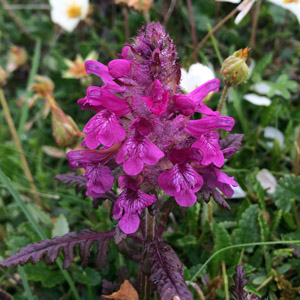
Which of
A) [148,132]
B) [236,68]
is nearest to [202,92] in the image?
[148,132]

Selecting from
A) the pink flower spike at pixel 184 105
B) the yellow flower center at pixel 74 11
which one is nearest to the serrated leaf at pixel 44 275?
the pink flower spike at pixel 184 105

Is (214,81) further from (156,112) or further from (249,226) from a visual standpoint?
(249,226)

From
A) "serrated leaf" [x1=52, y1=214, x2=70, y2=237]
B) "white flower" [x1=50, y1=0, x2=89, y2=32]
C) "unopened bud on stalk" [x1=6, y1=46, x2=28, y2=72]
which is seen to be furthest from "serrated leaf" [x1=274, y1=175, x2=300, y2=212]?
"unopened bud on stalk" [x1=6, y1=46, x2=28, y2=72]

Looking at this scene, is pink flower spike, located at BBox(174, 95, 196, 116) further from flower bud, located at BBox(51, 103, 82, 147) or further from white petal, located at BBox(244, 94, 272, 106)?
white petal, located at BBox(244, 94, 272, 106)

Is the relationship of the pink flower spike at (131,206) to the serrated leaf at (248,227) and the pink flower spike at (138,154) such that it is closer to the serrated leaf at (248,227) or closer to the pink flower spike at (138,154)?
the pink flower spike at (138,154)

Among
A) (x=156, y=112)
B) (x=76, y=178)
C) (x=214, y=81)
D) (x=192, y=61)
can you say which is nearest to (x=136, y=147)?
(x=156, y=112)

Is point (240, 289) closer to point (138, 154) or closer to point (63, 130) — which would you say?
point (138, 154)

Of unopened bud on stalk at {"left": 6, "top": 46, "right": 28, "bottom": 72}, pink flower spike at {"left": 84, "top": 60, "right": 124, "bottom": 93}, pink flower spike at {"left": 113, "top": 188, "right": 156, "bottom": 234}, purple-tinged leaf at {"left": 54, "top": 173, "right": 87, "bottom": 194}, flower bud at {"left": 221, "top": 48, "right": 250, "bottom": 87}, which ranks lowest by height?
pink flower spike at {"left": 113, "top": 188, "right": 156, "bottom": 234}
